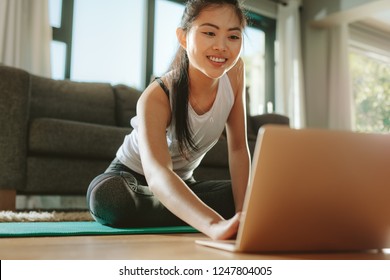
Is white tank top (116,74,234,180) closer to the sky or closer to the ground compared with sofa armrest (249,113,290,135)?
closer to the ground

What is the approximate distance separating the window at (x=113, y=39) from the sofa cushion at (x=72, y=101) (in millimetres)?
659

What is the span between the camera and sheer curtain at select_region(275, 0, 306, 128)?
4660 mm

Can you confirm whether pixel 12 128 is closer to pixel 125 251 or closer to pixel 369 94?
pixel 125 251

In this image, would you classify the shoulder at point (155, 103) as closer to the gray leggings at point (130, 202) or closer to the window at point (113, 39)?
the gray leggings at point (130, 202)

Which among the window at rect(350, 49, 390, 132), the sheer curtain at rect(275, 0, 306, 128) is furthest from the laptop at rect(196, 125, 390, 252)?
the window at rect(350, 49, 390, 132)

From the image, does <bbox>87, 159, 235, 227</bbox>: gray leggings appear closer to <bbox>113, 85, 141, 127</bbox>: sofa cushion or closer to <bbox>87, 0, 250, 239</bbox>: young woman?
<bbox>87, 0, 250, 239</bbox>: young woman

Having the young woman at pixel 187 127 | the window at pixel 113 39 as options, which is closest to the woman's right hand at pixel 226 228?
the young woman at pixel 187 127

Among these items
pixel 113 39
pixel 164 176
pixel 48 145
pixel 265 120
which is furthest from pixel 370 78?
pixel 164 176

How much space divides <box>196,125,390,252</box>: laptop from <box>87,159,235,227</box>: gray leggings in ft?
1.62

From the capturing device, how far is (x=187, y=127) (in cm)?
116

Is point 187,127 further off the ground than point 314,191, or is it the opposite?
point 187,127

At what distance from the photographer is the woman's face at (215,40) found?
105 cm

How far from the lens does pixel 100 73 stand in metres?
3.48

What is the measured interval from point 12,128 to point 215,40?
1.22 meters
